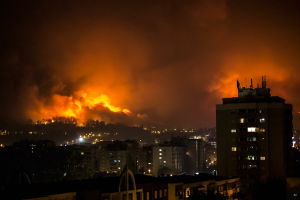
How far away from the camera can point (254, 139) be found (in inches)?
1587

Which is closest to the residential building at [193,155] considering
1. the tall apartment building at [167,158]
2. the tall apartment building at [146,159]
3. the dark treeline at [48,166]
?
the tall apartment building at [167,158]

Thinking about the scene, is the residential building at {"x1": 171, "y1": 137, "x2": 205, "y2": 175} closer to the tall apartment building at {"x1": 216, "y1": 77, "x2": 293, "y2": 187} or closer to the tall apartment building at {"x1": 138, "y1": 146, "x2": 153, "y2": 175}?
the tall apartment building at {"x1": 138, "y1": 146, "x2": 153, "y2": 175}

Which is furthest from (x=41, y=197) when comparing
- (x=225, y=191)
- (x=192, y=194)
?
(x=225, y=191)

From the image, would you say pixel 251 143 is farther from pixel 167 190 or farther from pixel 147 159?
pixel 147 159

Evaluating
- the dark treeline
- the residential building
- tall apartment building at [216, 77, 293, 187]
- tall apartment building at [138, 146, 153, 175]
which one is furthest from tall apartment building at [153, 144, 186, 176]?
tall apartment building at [216, 77, 293, 187]

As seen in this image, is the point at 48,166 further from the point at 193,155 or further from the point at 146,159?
the point at 193,155

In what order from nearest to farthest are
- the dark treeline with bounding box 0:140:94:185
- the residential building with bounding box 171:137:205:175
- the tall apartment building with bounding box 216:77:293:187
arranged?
the tall apartment building with bounding box 216:77:293:187 < the dark treeline with bounding box 0:140:94:185 < the residential building with bounding box 171:137:205:175

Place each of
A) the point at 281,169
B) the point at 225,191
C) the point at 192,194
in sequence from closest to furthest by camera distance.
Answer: the point at 192,194
the point at 225,191
the point at 281,169

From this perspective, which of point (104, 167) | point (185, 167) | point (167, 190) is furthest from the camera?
point (185, 167)

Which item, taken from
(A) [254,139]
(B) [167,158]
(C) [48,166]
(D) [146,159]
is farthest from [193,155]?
(C) [48,166]

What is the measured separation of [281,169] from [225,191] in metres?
12.1

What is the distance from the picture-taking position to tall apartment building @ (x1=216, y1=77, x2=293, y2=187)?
3944 centimetres

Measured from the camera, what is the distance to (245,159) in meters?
39.9

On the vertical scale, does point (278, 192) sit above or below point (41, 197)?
below
